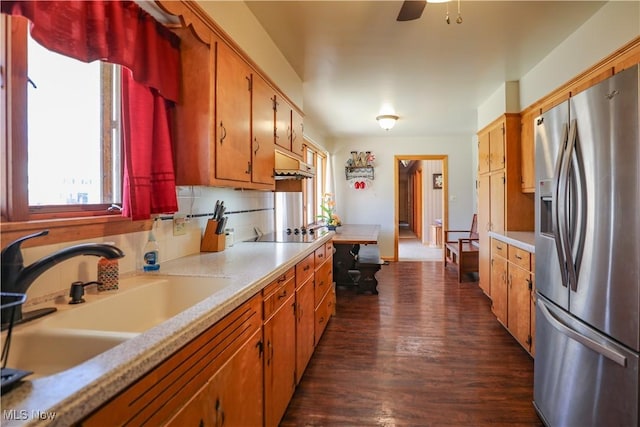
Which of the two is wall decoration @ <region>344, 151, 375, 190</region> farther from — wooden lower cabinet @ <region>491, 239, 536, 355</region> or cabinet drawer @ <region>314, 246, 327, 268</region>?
cabinet drawer @ <region>314, 246, 327, 268</region>

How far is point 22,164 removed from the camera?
1.11m

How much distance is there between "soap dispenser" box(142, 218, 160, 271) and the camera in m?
1.59

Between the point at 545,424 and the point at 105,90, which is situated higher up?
the point at 105,90

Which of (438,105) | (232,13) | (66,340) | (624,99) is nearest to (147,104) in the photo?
(232,13)

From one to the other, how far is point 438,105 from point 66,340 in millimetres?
4625

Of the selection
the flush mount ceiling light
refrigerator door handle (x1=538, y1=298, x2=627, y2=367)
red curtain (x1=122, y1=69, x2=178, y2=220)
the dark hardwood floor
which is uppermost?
the flush mount ceiling light

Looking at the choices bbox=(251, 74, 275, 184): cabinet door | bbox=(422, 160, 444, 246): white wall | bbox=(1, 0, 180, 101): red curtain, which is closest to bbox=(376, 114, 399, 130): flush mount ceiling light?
bbox=(251, 74, 275, 184): cabinet door

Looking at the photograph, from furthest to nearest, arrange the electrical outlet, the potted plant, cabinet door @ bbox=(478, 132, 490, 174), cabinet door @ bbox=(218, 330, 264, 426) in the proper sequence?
the potted plant < cabinet door @ bbox=(478, 132, 490, 174) < the electrical outlet < cabinet door @ bbox=(218, 330, 264, 426)

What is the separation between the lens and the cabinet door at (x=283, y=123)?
8.89 ft

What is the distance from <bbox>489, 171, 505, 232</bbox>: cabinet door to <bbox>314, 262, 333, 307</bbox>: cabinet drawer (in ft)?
6.43

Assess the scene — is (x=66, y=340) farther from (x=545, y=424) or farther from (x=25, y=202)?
(x=545, y=424)

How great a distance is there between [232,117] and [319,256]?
4.53 ft

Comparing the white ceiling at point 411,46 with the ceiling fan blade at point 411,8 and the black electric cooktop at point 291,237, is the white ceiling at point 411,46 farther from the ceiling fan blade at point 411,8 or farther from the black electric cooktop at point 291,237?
the black electric cooktop at point 291,237

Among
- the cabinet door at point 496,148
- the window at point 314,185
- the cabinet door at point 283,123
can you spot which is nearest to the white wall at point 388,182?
the window at point 314,185
